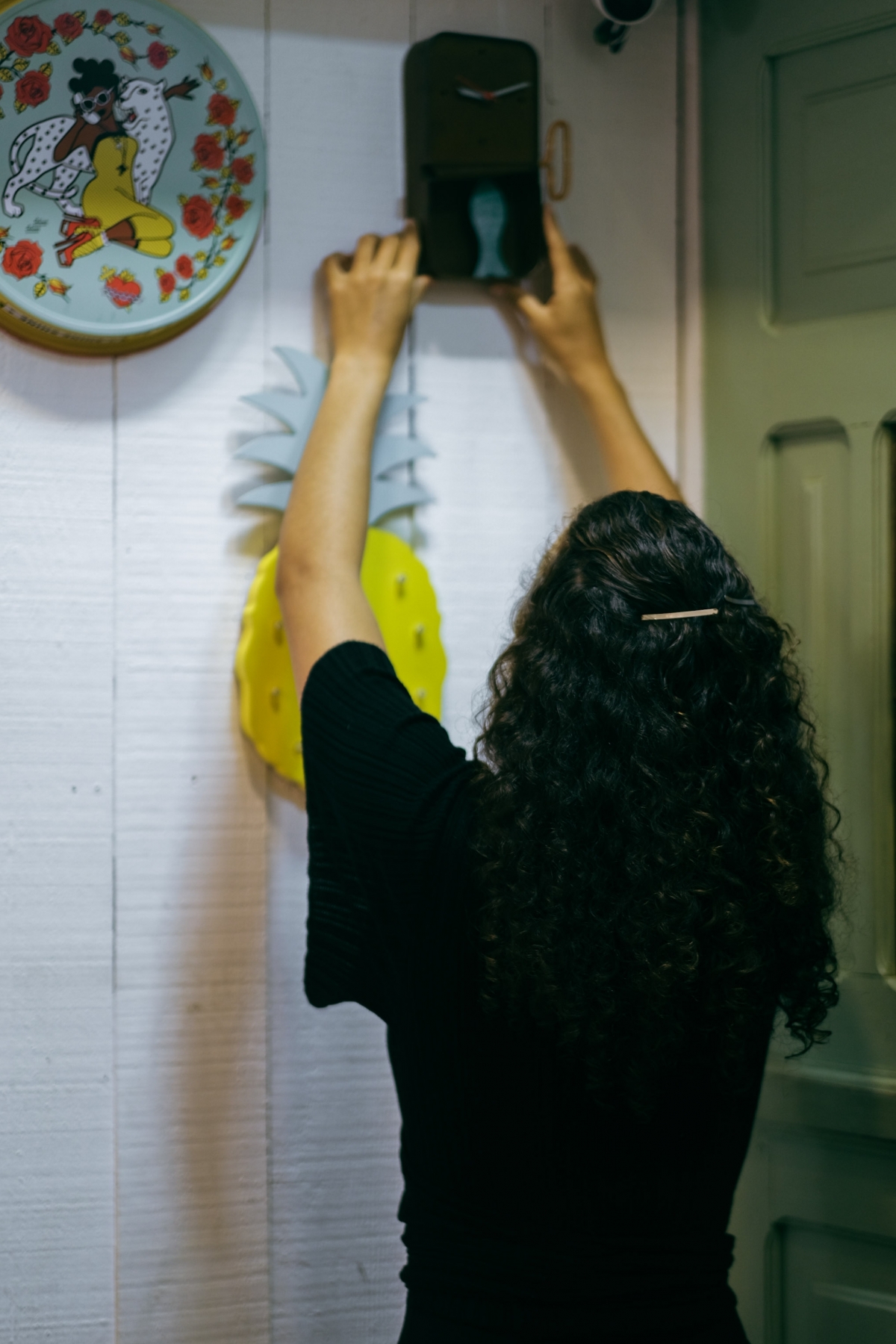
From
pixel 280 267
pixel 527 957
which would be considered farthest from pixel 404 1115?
pixel 280 267

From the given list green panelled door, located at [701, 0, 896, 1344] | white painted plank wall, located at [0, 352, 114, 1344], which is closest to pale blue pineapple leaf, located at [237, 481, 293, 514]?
white painted plank wall, located at [0, 352, 114, 1344]

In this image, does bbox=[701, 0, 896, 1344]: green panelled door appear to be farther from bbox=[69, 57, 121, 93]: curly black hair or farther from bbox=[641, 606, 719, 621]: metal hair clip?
bbox=[69, 57, 121, 93]: curly black hair

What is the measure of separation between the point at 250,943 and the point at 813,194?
0.95m

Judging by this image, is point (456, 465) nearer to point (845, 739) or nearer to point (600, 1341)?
point (845, 739)

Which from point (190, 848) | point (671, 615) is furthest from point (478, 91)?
point (190, 848)

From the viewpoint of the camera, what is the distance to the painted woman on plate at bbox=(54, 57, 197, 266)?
1.14m

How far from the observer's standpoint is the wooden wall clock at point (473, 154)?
1240 millimetres

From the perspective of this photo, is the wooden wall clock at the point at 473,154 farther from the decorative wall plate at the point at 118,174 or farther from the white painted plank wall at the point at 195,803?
the decorative wall plate at the point at 118,174

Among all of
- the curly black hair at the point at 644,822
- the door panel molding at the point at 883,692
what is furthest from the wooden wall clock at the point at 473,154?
the curly black hair at the point at 644,822

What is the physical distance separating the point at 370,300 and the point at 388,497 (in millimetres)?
196

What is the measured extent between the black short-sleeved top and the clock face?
2.17ft

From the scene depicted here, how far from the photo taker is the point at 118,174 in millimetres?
1159

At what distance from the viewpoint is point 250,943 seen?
123 cm

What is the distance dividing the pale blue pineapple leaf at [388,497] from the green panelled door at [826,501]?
36 centimetres
